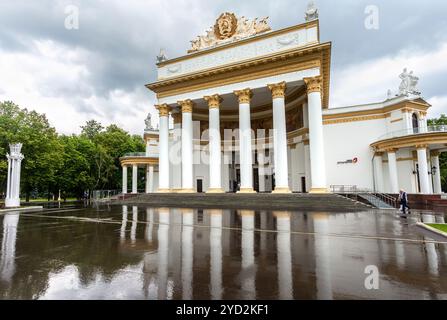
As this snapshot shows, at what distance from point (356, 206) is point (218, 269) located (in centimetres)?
1431

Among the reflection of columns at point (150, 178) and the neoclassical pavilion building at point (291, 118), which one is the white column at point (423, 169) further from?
the reflection of columns at point (150, 178)

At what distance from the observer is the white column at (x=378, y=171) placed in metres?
24.2

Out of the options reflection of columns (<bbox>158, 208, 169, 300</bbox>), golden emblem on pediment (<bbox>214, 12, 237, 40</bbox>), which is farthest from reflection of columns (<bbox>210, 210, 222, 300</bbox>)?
golden emblem on pediment (<bbox>214, 12, 237, 40</bbox>)

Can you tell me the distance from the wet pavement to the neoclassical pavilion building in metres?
13.4

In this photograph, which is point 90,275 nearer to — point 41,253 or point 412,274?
point 41,253

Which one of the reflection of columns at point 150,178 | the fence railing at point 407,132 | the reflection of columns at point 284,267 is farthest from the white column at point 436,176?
the reflection of columns at point 150,178

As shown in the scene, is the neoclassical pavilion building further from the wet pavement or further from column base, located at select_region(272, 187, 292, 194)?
the wet pavement

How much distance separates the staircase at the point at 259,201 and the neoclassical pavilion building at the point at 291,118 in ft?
5.10

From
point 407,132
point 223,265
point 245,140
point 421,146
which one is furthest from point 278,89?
point 223,265

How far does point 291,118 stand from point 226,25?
39.9 ft

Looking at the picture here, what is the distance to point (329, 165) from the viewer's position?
86.8 feet

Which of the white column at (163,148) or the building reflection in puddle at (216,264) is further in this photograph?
the white column at (163,148)

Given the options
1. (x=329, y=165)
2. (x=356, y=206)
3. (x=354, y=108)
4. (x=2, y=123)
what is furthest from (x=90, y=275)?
(x=2, y=123)

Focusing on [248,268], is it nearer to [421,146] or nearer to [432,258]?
[432,258]
